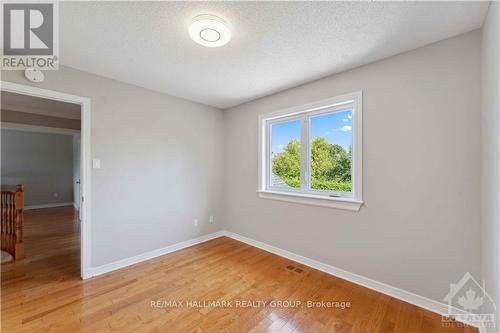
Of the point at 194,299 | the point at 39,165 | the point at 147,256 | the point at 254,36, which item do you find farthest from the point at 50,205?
the point at 254,36

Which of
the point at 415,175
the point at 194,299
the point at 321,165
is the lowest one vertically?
the point at 194,299

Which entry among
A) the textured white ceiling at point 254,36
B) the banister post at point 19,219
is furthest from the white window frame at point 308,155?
the banister post at point 19,219

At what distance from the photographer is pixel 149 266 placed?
2.70 meters

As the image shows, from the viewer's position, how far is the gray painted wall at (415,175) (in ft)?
5.58

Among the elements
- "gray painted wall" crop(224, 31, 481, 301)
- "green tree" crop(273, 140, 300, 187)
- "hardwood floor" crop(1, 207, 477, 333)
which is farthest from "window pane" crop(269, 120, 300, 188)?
"hardwood floor" crop(1, 207, 477, 333)

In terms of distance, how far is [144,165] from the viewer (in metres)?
2.92

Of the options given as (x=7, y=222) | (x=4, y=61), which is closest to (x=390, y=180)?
(x=4, y=61)

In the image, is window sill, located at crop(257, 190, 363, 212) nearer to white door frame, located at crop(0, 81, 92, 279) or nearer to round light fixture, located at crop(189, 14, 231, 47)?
round light fixture, located at crop(189, 14, 231, 47)

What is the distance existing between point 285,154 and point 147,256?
2.52 m

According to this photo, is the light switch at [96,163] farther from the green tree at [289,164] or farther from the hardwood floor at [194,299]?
the green tree at [289,164]

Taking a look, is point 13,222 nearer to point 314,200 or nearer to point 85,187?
point 85,187

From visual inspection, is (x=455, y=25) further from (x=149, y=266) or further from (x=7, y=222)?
(x=7, y=222)

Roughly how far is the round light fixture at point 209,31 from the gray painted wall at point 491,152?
169cm

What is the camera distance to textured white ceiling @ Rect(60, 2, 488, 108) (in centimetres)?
146
